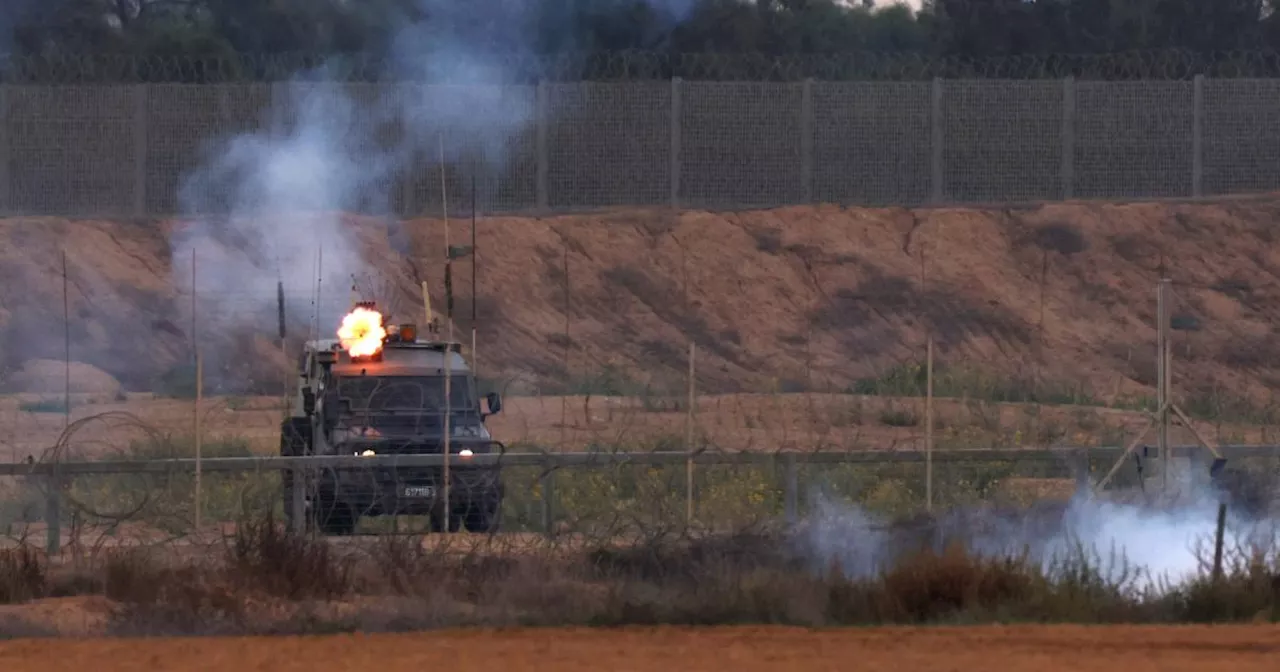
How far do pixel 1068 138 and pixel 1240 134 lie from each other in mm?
3080

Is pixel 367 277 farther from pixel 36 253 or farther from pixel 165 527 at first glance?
pixel 165 527

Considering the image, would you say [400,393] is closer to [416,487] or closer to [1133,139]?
[416,487]

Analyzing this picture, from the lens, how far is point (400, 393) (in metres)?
18.7

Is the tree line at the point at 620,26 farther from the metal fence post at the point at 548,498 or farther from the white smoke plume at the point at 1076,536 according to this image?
the white smoke plume at the point at 1076,536

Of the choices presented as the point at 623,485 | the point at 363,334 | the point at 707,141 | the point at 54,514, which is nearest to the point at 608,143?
the point at 707,141

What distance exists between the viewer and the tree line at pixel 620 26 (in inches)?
1767

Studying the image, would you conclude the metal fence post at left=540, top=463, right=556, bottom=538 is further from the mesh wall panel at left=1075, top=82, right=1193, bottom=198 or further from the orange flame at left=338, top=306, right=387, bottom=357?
the mesh wall panel at left=1075, top=82, right=1193, bottom=198

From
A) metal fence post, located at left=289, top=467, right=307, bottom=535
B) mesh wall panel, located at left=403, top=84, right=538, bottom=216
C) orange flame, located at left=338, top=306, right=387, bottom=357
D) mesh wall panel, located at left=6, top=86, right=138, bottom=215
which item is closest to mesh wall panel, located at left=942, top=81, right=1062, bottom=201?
mesh wall panel, located at left=403, top=84, right=538, bottom=216

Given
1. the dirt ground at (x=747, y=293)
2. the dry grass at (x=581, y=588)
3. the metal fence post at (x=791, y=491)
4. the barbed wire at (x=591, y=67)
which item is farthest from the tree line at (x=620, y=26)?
the dry grass at (x=581, y=588)

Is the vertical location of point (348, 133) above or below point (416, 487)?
above

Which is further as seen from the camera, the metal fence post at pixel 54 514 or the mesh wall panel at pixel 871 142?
the mesh wall panel at pixel 871 142

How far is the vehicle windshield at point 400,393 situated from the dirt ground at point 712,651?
545cm

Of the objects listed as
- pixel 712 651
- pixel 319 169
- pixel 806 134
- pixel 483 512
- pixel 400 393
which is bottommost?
pixel 712 651

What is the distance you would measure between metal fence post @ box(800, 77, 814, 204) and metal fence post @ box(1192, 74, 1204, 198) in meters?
6.63
